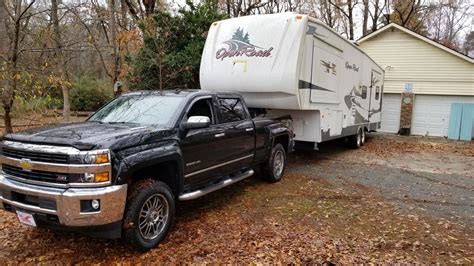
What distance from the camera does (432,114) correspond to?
1880 cm

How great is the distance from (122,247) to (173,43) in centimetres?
1094

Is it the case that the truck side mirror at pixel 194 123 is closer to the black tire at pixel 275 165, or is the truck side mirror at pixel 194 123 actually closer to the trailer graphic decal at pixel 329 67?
the black tire at pixel 275 165

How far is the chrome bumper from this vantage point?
3562 millimetres

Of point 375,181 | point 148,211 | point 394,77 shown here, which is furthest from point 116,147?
point 394,77

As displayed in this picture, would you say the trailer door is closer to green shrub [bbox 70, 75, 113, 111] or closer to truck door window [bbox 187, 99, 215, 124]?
truck door window [bbox 187, 99, 215, 124]

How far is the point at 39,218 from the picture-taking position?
374 cm

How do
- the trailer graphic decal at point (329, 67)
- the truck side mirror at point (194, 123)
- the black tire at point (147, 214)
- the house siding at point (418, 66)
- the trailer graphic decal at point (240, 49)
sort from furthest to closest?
the house siding at point (418, 66), the trailer graphic decal at point (329, 67), the trailer graphic decal at point (240, 49), the truck side mirror at point (194, 123), the black tire at point (147, 214)

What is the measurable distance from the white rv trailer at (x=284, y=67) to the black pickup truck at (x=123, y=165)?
2.11 metres

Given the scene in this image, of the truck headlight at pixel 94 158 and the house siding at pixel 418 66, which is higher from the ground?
the house siding at pixel 418 66

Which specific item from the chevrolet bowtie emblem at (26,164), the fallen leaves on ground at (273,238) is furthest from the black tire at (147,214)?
the chevrolet bowtie emblem at (26,164)

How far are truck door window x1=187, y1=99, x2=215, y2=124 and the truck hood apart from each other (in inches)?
28.0

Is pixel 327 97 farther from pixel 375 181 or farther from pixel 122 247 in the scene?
pixel 122 247

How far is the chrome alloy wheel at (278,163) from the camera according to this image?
24.6ft

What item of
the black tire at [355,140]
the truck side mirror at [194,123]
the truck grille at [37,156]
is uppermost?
the truck side mirror at [194,123]
